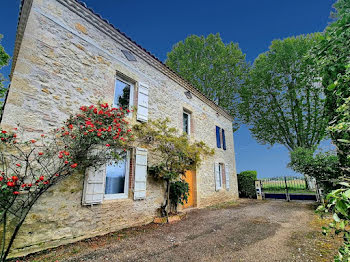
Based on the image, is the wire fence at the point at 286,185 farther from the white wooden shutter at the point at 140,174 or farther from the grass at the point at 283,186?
the white wooden shutter at the point at 140,174

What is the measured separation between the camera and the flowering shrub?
2.82 metres

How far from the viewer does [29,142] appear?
10.7 feet

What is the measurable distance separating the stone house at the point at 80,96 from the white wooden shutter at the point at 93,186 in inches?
0.9

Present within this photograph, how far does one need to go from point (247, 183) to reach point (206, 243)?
30.5 feet

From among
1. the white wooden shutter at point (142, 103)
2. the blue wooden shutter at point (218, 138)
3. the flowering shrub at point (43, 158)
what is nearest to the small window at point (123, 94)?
the white wooden shutter at point (142, 103)

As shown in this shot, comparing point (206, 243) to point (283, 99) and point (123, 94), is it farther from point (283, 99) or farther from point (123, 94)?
point (283, 99)

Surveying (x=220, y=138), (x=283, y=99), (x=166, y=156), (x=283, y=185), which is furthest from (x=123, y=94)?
(x=283, y=99)

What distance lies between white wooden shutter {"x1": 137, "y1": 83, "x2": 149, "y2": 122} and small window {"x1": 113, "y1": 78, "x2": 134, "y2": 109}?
275mm

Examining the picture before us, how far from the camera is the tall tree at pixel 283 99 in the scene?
1295cm

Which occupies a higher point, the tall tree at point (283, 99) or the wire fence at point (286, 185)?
the tall tree at point (283, 99)

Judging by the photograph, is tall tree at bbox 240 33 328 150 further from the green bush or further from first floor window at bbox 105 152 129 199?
first floor window at bbox 105 152 129 199

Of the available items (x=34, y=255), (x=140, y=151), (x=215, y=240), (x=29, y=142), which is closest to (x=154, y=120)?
(x=140, y=151)

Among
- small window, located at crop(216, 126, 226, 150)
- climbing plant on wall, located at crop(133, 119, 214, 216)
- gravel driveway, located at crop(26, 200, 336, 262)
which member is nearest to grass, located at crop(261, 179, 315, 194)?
small window, located at crop(216, 126, 226, 150)

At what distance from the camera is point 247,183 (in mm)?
11828
